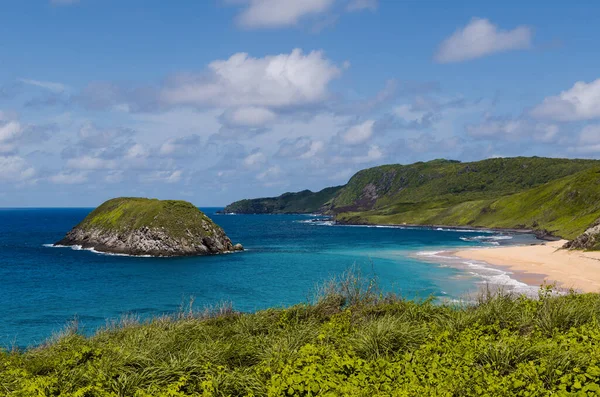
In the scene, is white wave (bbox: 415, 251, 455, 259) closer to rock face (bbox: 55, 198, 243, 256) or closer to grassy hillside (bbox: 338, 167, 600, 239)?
rock face (bbox: 55, 198, 243, 256)

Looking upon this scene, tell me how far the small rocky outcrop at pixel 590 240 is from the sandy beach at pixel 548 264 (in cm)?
235

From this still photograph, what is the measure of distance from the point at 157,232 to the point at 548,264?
81.4 metres

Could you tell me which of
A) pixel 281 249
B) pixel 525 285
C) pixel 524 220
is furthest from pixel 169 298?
pixel 524 220

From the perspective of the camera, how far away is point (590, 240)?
85625 millimetres

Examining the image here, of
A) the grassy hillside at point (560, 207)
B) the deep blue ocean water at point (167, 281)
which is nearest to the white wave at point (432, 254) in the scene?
the deep blue ocean water at point (167, 281)

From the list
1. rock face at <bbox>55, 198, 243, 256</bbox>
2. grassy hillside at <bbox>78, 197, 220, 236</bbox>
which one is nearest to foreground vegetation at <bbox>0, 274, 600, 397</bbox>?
rock face at <bbox>55, 198, 243, 256</bbox>

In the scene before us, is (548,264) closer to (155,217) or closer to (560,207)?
(155,217)

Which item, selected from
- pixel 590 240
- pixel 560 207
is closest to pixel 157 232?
pixel 590 240

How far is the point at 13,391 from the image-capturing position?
11930 millimetres

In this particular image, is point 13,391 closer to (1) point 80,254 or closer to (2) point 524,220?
(1) point 80,254

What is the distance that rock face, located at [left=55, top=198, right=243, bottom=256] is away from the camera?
104375 mm

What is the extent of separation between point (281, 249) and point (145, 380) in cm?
10929

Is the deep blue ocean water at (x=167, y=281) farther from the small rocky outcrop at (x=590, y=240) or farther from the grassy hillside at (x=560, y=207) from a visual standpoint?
the grassy hillside at (x=560, y=207)

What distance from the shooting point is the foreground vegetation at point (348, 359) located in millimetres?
11086
